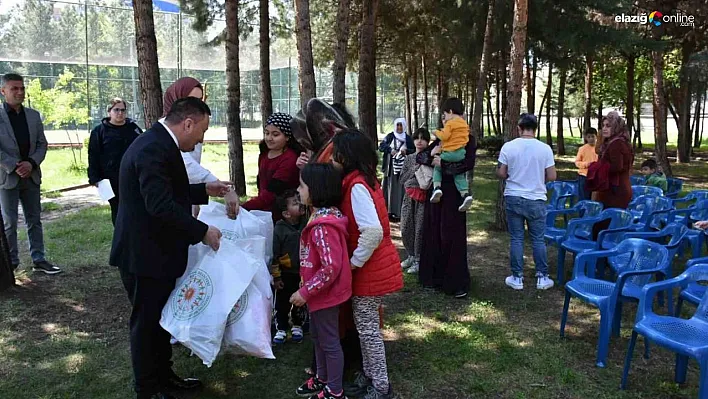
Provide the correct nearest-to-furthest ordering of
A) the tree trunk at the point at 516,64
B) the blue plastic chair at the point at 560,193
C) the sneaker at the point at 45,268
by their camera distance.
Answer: the sneaker at the point at 45,268 → the tree trunk at the point at 516,64 → the blue plastic chair at the point at 560,193

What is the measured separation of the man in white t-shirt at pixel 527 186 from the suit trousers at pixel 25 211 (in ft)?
15.4

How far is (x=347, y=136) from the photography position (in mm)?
3107

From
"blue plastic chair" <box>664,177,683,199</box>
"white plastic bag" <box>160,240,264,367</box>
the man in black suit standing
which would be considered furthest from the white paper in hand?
"blue plastic chair" <box>664,177,683,199</box>

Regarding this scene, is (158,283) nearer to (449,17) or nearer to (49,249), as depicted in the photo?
(49,249)

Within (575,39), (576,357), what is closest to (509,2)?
(575,39)

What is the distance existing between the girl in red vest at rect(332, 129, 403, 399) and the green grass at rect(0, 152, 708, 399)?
456 millimetres

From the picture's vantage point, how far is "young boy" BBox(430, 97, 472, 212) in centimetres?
502

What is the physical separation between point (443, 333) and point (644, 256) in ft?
5.25

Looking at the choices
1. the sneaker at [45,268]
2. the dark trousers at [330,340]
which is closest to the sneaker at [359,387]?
the dark trousers at [330,340]

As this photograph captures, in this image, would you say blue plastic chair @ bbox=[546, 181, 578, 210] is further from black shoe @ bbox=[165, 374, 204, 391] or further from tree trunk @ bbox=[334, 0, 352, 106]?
black shoe @ bbox=[165, 374, 204, 391]

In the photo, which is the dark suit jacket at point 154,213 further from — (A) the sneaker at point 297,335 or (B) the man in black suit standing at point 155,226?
(A) the sneaker at point 297,335

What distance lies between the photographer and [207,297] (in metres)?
2.93

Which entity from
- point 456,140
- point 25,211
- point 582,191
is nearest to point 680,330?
point 456,140

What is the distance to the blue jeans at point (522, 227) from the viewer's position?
17.5 ft
